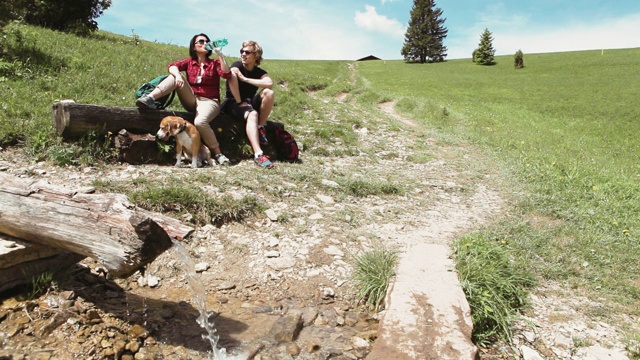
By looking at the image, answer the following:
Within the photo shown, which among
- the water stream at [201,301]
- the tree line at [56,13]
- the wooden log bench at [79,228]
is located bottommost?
the water stream at [201,301]

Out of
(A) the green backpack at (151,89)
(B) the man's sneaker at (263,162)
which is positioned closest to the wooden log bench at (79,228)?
(A) the green backpack at (151,89)

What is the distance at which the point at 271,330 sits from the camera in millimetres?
3777

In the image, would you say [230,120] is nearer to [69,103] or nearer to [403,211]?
[69,103]

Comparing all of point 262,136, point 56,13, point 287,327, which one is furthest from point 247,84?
point 56,13

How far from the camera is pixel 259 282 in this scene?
4.62 meters

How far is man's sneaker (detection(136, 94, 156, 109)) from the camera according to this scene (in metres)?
6.95

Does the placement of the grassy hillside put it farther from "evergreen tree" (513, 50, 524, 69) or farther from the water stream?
"evergreen tree" (513, 50, 524, 69)

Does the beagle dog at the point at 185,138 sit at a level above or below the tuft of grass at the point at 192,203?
above

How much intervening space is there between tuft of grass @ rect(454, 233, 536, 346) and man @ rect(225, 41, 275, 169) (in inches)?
164

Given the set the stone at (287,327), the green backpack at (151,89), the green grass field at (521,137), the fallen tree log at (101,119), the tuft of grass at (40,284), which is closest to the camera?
the tuft of grass at (40,284)

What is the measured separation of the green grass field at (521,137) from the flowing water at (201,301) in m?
3.26

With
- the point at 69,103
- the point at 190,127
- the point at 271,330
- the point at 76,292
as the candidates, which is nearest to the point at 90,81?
the point at 69,103

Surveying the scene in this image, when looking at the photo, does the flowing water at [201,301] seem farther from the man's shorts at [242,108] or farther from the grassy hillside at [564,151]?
the man's shorts at [242,108]

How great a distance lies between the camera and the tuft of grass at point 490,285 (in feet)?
12.7
